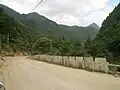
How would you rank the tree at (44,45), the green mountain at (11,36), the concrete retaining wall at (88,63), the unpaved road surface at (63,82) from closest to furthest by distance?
the unpaved road surface at (63,82), the concrete retaining wall at (88,63), the tree at (44,45), the green mountain at (11,36)

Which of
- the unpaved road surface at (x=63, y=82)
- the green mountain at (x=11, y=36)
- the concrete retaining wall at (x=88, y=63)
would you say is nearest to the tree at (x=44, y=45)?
the green mountain at (x=11, y=36)

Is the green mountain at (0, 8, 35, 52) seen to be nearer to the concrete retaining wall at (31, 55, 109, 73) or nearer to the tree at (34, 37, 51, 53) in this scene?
the tree at (34, 37, 51, 53)

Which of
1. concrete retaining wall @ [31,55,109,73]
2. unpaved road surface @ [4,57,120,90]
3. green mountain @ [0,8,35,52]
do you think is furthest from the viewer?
green mountain @ [0,8,35,52]

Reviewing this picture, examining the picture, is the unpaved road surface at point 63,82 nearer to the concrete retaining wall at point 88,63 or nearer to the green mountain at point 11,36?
the concrete retaining wall at point 88,63

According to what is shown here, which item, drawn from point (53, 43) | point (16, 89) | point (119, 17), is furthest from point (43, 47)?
point (16, 89)

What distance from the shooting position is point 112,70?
74.1ft

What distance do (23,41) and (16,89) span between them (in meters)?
130

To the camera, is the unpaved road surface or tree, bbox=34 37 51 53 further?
tree, bbox=34 37 51 53

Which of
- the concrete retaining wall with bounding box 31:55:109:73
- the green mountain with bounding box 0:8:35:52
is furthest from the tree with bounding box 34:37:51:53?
the concrete retaining wall with bounding box 31:55:109:73

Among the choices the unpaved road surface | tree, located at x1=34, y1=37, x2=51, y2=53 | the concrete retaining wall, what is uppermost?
tree, located at x1=34, y1=37, x2=51, y2=53

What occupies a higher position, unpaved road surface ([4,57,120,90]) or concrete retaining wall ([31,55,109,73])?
concrete retaining wall ([31,55,109,73])

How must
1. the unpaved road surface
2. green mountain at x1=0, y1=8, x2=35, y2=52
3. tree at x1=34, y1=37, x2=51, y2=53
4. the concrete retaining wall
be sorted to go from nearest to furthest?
the unpaved road surface → the concrete retaining wall → tree at x1=34, y1=37, x2=51, y2=53 → green mountain at x1=0, y1=8, x2=35, y2=52

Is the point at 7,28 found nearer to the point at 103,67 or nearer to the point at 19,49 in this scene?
the point at 19,49

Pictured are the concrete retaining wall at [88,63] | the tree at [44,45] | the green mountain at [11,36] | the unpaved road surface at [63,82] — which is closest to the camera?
the unpaved road surface at [63,82]
